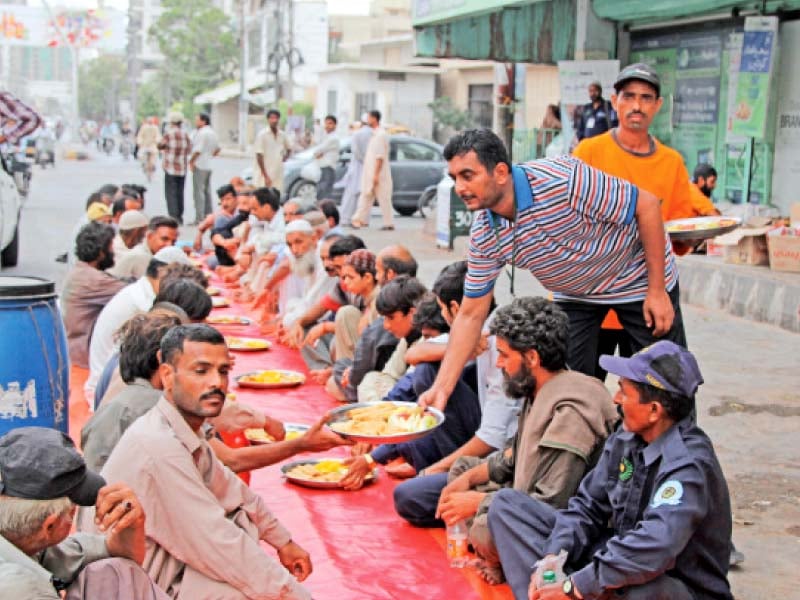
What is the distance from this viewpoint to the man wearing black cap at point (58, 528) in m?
2.56

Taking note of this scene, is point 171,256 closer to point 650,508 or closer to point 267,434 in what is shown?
point 267,434

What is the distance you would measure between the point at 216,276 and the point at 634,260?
837 centimetres

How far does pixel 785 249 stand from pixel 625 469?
6558 millimetres

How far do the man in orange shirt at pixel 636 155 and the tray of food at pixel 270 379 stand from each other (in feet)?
9.65

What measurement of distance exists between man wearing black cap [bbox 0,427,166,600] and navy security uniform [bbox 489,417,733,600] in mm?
1352

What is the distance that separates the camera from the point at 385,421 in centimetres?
472

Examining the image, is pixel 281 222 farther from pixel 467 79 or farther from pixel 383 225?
pixel 467 79

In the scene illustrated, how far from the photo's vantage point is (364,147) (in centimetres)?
1736

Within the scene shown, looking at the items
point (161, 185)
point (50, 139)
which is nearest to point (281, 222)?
point (161, 185)

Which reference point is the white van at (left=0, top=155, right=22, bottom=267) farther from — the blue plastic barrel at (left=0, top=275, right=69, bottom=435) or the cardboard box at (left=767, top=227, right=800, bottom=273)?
the cardboard box at (left=767, top=227, right=800, bottom=273)

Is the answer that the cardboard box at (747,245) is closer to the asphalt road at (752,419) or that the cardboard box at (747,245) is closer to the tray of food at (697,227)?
the asphalt road at (752,419)

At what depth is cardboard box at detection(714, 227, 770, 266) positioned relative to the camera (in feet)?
32.5

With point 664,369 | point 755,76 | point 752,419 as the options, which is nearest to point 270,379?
point 752,419

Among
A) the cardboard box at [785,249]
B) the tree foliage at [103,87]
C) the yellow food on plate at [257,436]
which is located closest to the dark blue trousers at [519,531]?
the yellow food on plate at [257,436]
